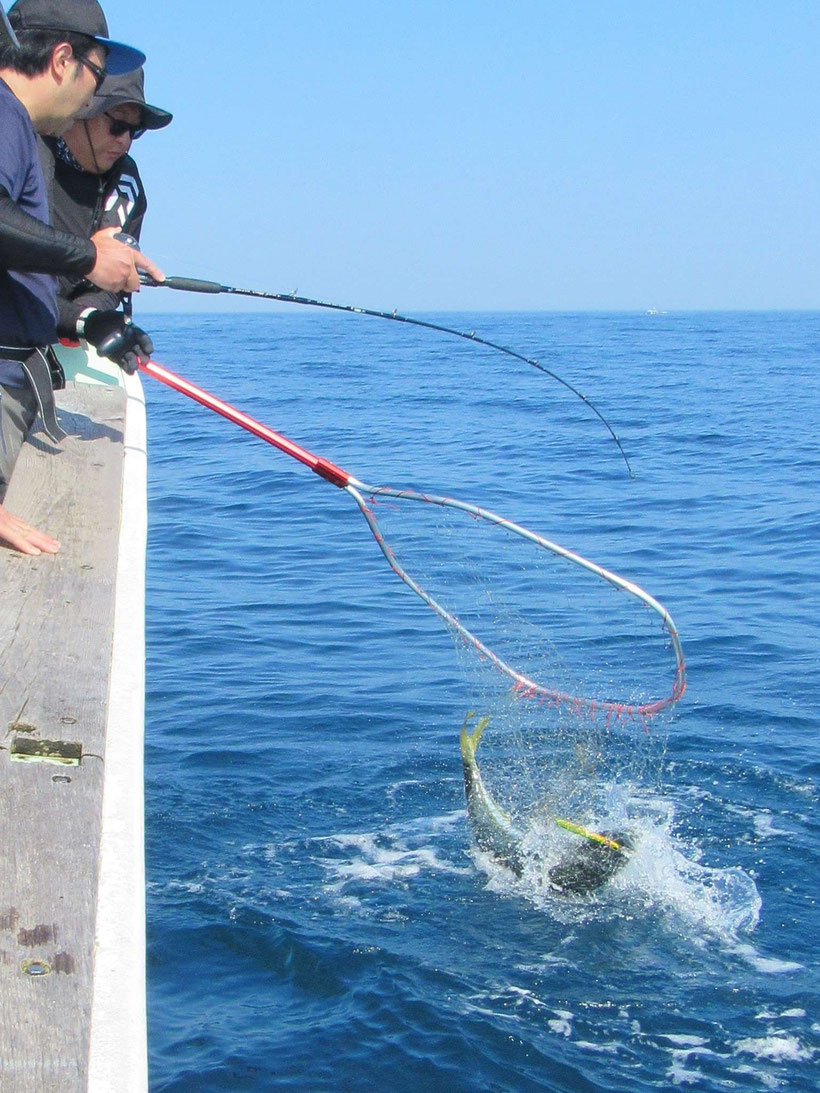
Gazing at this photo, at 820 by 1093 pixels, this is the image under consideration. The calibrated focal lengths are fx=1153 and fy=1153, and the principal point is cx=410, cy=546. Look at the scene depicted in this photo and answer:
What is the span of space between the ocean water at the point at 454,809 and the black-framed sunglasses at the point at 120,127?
2892 millimetres

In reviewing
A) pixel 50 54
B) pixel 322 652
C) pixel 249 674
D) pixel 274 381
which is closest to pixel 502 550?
pixel 322 652

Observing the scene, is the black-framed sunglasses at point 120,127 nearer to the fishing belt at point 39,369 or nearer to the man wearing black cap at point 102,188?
the man wearing black cap at point 102,188

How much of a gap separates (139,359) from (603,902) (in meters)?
3.68

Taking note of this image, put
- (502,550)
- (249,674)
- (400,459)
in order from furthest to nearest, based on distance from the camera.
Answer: (400,459), (502,550), (249,674)

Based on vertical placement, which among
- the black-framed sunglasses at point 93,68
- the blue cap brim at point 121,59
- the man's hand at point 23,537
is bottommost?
the man's hand at point 23,537

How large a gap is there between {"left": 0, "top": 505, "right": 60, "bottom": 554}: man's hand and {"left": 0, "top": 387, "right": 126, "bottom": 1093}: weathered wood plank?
0.05 metres

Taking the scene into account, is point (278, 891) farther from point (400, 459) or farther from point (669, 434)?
point (669, 434)

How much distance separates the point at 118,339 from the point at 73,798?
10.5 feet

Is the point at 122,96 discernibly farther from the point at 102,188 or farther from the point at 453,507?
the point at 453,507

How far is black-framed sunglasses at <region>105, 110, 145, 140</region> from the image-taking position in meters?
5.60

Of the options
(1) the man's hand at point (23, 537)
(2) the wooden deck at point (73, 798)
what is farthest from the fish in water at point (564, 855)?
(1) the man's hand at point (23, 537)

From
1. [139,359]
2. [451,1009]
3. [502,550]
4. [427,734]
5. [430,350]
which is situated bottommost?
[451,1009]

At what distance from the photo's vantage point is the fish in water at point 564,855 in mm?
5965

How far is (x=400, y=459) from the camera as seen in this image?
17.6 metres
